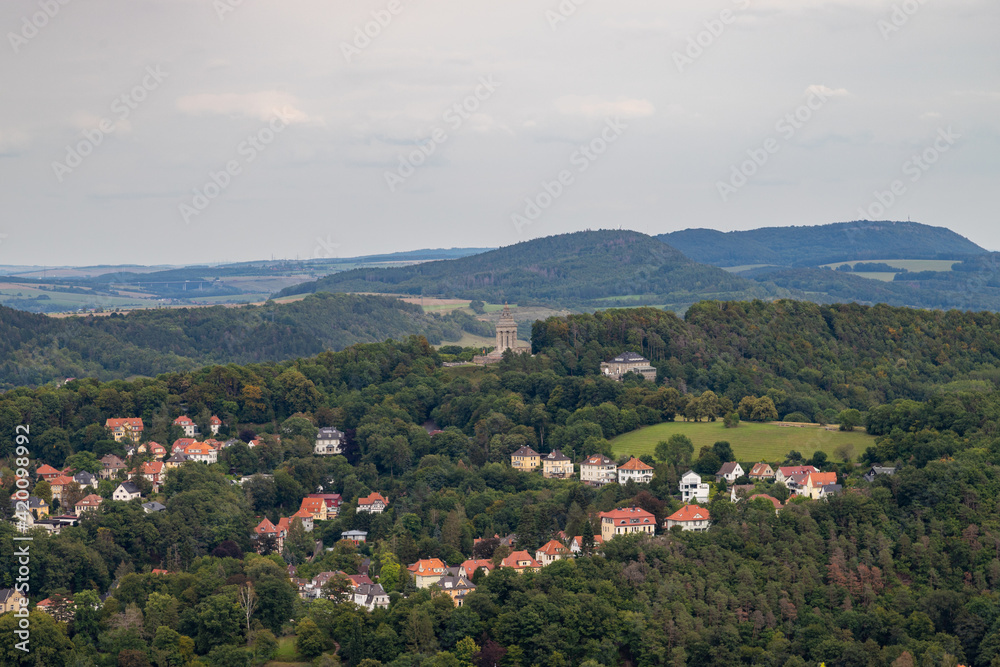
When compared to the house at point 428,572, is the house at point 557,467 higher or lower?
higher

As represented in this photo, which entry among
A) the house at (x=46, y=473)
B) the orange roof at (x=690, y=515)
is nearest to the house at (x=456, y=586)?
the orange roof at (x=690, y=515)

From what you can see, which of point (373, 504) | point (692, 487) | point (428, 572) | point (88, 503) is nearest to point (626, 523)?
point (692, 487)

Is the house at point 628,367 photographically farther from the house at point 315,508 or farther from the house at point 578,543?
the house at point 578,543

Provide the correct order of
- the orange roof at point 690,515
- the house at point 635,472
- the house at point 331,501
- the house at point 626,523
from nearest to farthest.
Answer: the orange roof at point 690,515 < the house at point 626,523 < the house at point 635,472 < the house at point 331,501

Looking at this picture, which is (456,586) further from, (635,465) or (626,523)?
(635,465)

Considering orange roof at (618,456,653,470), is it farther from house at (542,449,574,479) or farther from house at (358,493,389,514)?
house at (358,493,389,514)

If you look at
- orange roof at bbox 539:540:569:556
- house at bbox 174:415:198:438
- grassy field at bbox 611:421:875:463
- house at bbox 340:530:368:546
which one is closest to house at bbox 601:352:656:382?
grassy field at bbox 611:421:875:463

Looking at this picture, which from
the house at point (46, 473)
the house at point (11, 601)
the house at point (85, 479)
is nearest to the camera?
the house at point (11, 601)
